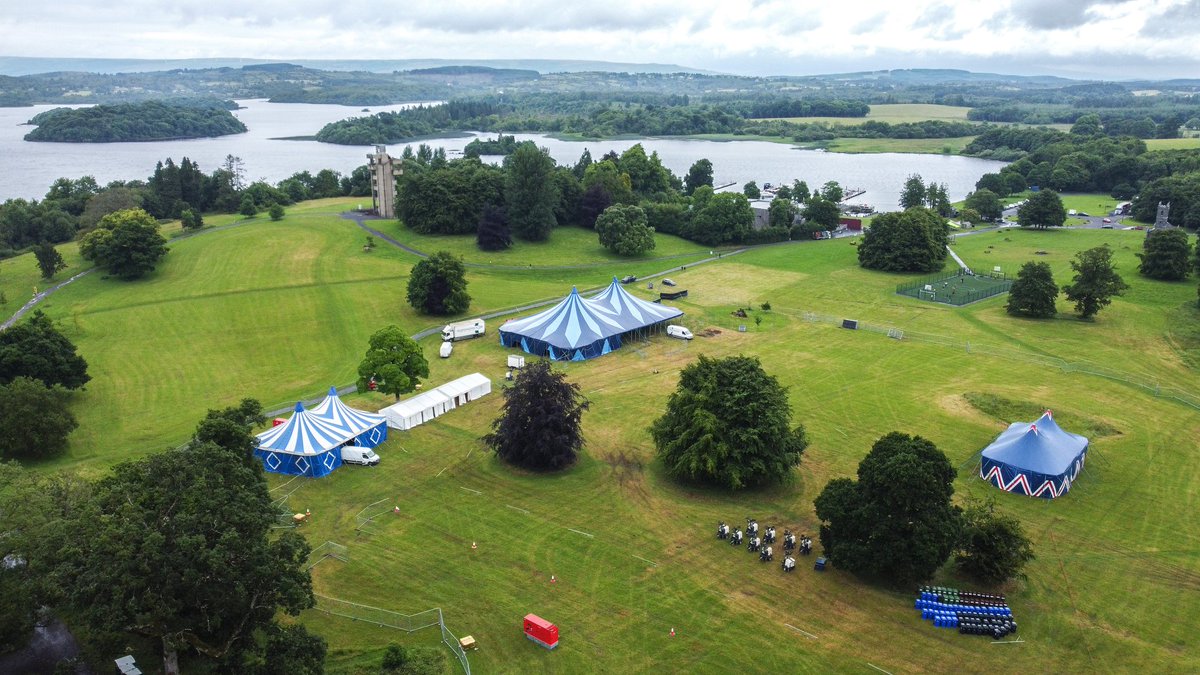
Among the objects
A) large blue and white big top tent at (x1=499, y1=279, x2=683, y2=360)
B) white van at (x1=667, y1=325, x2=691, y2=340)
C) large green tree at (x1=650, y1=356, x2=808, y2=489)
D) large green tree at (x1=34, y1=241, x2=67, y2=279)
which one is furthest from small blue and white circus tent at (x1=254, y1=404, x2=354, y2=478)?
large green tree at (x1=34, y1=241, x2=67, y2=279)

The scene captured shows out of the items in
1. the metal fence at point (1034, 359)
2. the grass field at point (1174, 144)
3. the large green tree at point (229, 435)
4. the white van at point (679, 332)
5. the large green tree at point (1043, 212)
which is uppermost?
the grass field at point (1174, 144)

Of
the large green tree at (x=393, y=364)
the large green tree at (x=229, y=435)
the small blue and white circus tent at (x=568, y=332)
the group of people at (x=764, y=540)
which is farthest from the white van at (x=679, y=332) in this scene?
the large green tree at (x=229, y=435)

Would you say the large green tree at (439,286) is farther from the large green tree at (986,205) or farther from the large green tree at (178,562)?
the large green tree at (986,205)

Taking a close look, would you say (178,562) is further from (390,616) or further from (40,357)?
(40,357)

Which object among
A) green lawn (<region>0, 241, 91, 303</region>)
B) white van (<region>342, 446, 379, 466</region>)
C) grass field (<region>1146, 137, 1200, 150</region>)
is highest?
grass field (<region>1146, 137, 1200, 150</region>)

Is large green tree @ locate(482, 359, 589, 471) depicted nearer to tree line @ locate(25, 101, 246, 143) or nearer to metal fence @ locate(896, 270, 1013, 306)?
metal fence @ locate(896, 270, 1013, 306)

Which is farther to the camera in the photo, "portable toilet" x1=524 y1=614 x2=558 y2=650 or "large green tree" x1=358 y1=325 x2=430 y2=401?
"large green tree" x1=358 y1=325 x2=430 y2=401
